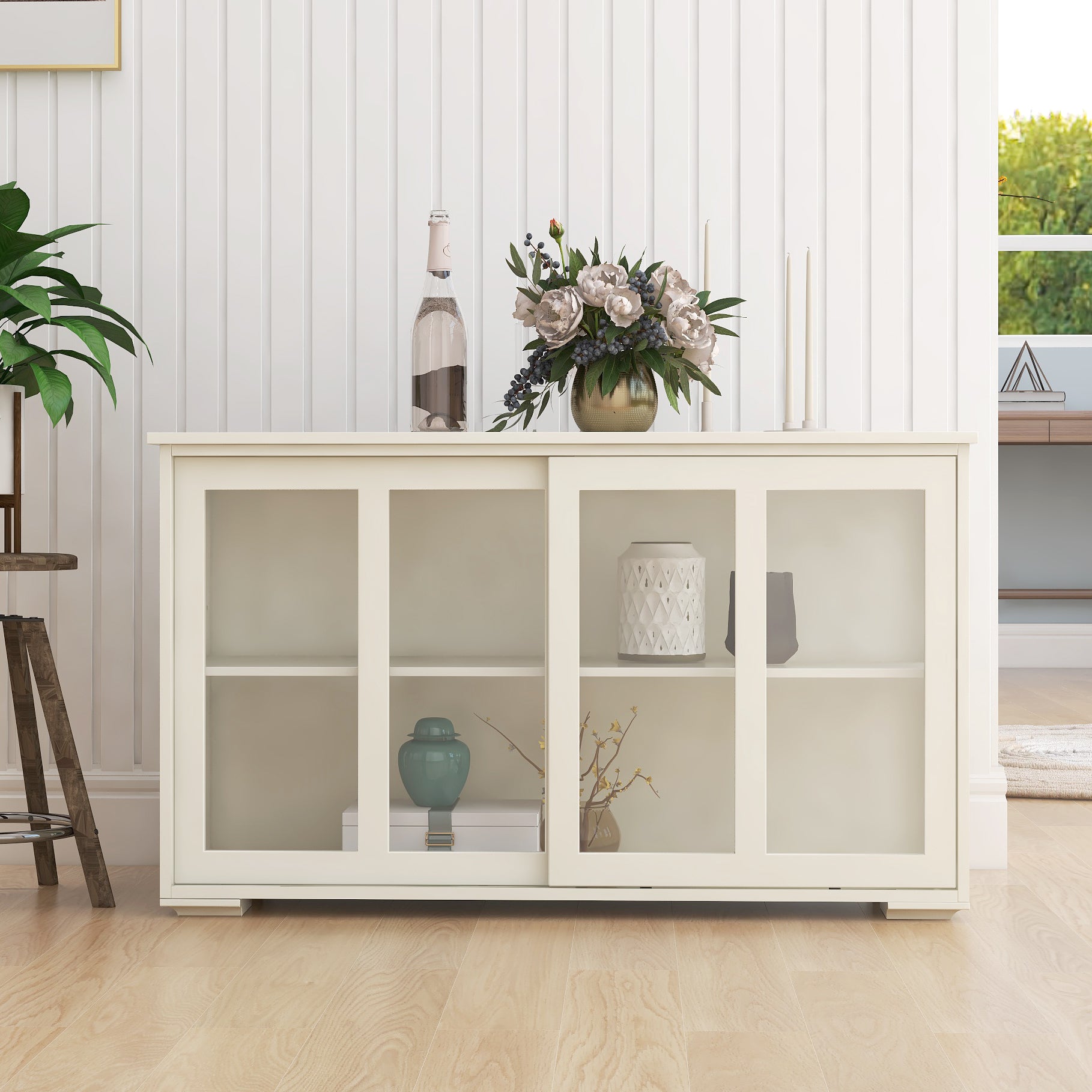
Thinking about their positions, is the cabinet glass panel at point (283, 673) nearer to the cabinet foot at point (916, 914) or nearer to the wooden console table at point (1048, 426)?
the cabinet foot at point (916, 914)

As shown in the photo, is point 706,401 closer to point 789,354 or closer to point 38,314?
point 789,354

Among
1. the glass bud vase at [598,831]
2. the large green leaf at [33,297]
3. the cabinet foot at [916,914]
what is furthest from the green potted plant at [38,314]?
the cabinet foot at [916,914]

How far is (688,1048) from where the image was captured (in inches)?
50.0

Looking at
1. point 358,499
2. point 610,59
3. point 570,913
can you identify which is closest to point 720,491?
point 358,499

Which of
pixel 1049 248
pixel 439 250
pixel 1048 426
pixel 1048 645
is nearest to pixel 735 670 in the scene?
pixel 439 250

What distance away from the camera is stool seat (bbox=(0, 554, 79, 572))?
1.71m

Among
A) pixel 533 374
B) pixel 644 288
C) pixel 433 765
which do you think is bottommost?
pixel 433 765

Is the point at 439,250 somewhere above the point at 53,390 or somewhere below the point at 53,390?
above

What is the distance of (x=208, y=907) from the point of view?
5.68 ft

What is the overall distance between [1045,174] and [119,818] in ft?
15.6

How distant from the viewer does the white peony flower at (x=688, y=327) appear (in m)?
1.73

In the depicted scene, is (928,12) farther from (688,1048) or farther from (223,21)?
(688,1048)

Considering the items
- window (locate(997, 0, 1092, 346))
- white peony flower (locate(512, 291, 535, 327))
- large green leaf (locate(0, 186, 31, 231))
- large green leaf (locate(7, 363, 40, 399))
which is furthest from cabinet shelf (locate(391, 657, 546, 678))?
window (locate(997, 0, 1092, 346))

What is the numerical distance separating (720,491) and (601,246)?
616 millimetres
